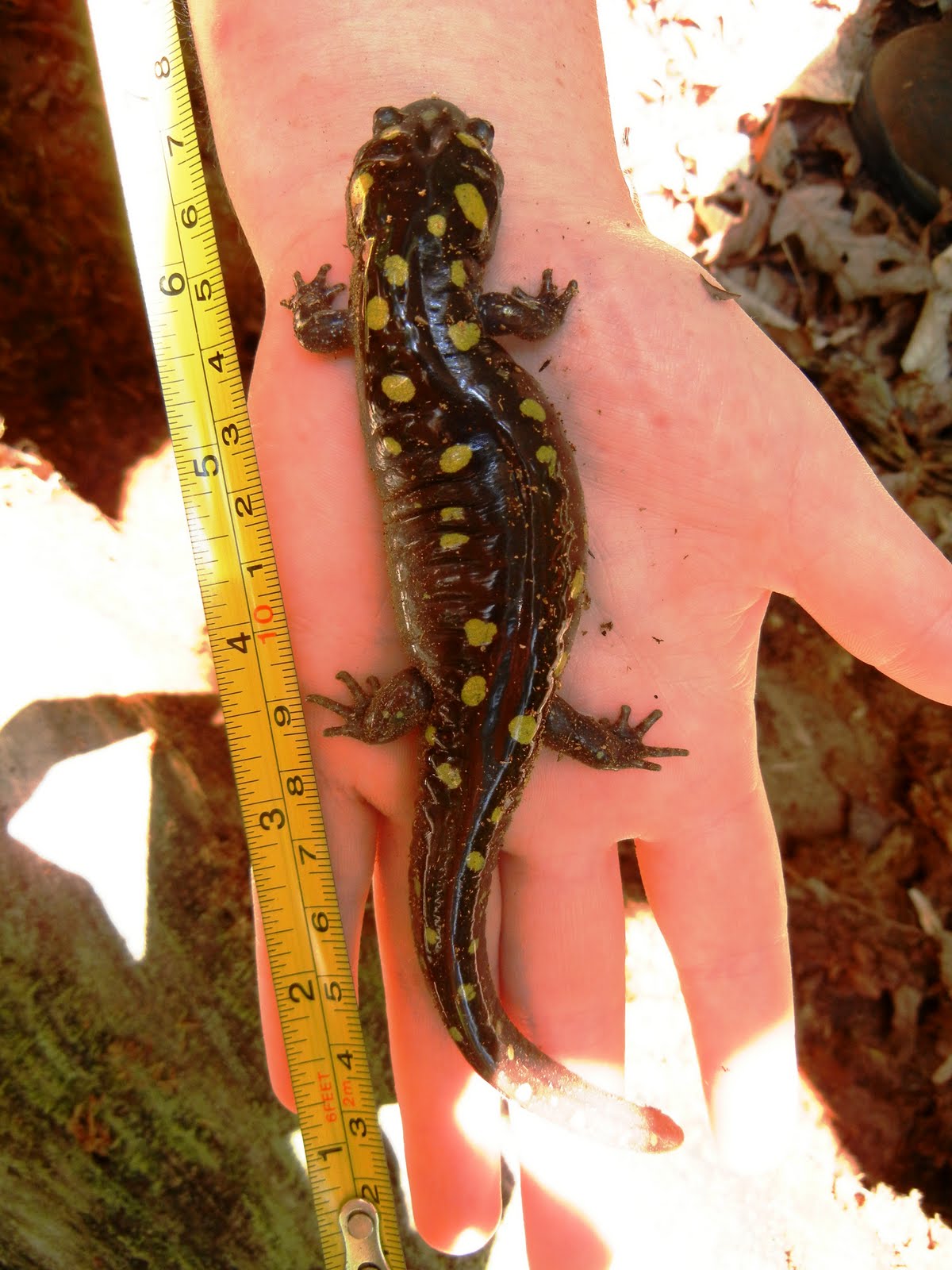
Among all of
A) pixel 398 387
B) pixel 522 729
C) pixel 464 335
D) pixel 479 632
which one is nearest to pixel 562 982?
pixel 522 729

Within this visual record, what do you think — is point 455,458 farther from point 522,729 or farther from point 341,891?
point 341,891

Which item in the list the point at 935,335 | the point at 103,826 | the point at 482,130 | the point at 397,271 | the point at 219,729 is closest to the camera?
the point at 397,271

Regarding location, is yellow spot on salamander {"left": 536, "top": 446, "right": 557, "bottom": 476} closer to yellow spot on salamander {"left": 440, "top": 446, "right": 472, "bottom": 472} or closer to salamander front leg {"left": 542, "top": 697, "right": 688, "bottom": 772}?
yellow spot on salamander {"left": 440, "top": 446, "right": 472, "bottom": 472}

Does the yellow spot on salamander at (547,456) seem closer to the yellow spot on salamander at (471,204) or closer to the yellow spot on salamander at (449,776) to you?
the yellow spot on salamander at (471,204)

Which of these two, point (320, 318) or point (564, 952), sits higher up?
point (320, 318)

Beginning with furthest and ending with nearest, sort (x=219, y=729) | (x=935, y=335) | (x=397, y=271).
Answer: (x=935, y=335) < (x=219, y=729) < (x=397, y=271)

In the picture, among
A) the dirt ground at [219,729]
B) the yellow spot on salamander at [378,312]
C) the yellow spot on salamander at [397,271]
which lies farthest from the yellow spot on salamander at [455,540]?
the dirt ground at [219,729]

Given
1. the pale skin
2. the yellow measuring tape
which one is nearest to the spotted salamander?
the pale skin
